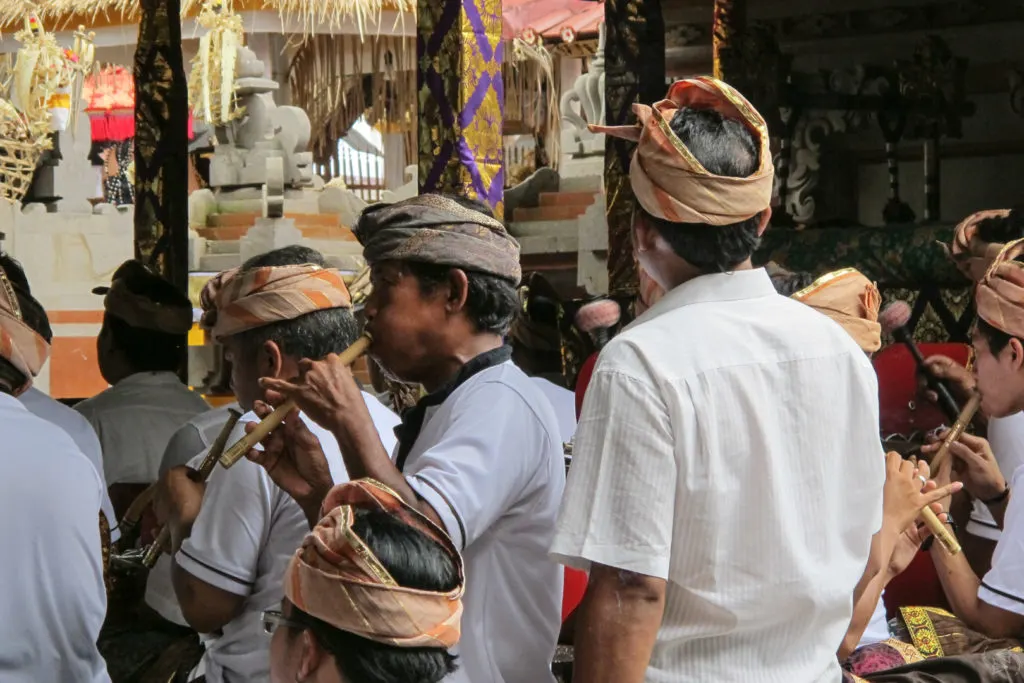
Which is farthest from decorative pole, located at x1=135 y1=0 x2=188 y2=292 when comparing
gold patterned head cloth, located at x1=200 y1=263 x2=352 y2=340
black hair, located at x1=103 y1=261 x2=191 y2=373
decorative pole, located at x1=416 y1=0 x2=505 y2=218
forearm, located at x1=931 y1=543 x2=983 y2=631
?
forearm, located at x1=931 y1=543 x2=983 y2=631

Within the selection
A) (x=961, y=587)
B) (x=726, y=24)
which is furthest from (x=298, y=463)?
(x=726, y=24)

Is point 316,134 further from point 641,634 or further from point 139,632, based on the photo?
point 641,634

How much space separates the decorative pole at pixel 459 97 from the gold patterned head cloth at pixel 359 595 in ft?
10.4

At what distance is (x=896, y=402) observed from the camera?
187 inches

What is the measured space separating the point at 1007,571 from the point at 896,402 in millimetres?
1749

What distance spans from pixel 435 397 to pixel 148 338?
9.75 feet

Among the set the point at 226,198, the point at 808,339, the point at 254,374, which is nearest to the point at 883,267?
the point at 254,374

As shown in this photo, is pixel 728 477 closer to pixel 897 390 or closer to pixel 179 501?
pixel 179 501

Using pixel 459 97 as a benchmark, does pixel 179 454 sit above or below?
below

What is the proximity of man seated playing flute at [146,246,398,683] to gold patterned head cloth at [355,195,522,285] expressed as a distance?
0.84 feet

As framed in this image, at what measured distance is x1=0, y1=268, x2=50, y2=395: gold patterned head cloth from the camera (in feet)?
→ 8.31

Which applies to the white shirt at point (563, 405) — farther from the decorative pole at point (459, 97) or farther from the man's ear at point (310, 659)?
the man's ear at point (310, 659)

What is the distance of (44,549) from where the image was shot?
241cm

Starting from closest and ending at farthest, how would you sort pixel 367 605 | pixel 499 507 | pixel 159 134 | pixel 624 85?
pixel 367 605
pixel 499 507
pixel 624 85
pixel 159 134
